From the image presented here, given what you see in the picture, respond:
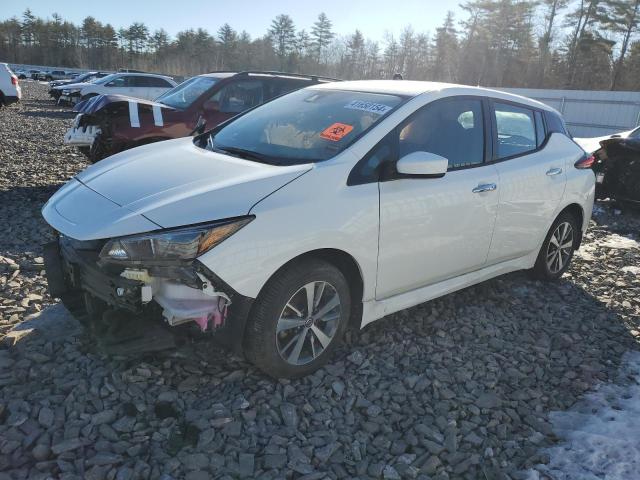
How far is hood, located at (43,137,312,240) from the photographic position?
8.52ft

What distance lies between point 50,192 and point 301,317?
5.48m

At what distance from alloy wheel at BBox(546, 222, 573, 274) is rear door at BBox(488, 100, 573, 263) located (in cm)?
32

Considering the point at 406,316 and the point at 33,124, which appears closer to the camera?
the point at 406,316

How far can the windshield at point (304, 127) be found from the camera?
3.24m

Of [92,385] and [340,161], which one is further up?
[340,161]

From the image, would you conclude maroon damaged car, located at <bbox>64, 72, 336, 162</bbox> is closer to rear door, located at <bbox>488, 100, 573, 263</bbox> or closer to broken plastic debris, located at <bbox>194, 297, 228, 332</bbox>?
rear door, located at <bbox>488, 100, 573, 263</bbox>

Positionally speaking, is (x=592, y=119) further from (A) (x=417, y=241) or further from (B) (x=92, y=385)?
(B) (x=92, y=385)

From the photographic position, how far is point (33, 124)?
14914 mm

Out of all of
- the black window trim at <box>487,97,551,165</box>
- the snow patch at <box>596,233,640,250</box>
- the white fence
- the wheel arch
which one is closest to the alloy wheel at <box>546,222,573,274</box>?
the black window trim at <box>487,97,551,165</box>

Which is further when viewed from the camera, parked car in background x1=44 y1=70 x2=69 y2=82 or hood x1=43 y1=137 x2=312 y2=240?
parked car in background x1=44 y1=70 x2=69 y2=82

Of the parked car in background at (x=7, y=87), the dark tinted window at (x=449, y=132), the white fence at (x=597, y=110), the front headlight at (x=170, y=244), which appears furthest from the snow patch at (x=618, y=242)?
the parked car in background at (x=7, y=87)

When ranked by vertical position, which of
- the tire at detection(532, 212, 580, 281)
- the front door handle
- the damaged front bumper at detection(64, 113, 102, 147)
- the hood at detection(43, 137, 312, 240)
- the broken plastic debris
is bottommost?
the tire at detection(532, 212, 580, 281)

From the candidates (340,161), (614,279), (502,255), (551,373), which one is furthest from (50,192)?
(614,279)

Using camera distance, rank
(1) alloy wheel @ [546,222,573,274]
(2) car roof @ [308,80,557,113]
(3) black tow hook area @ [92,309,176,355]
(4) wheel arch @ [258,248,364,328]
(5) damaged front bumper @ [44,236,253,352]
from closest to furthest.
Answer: (5) damaged front bumper @ [44,236,253,352], (3) black tow hook area @ [92,309,176,355], (4) wheel arch @ [258,248,364,328], (2) car roof @ [308,80,557,113], (1) alloy wheel @ [546,222,573,274]
